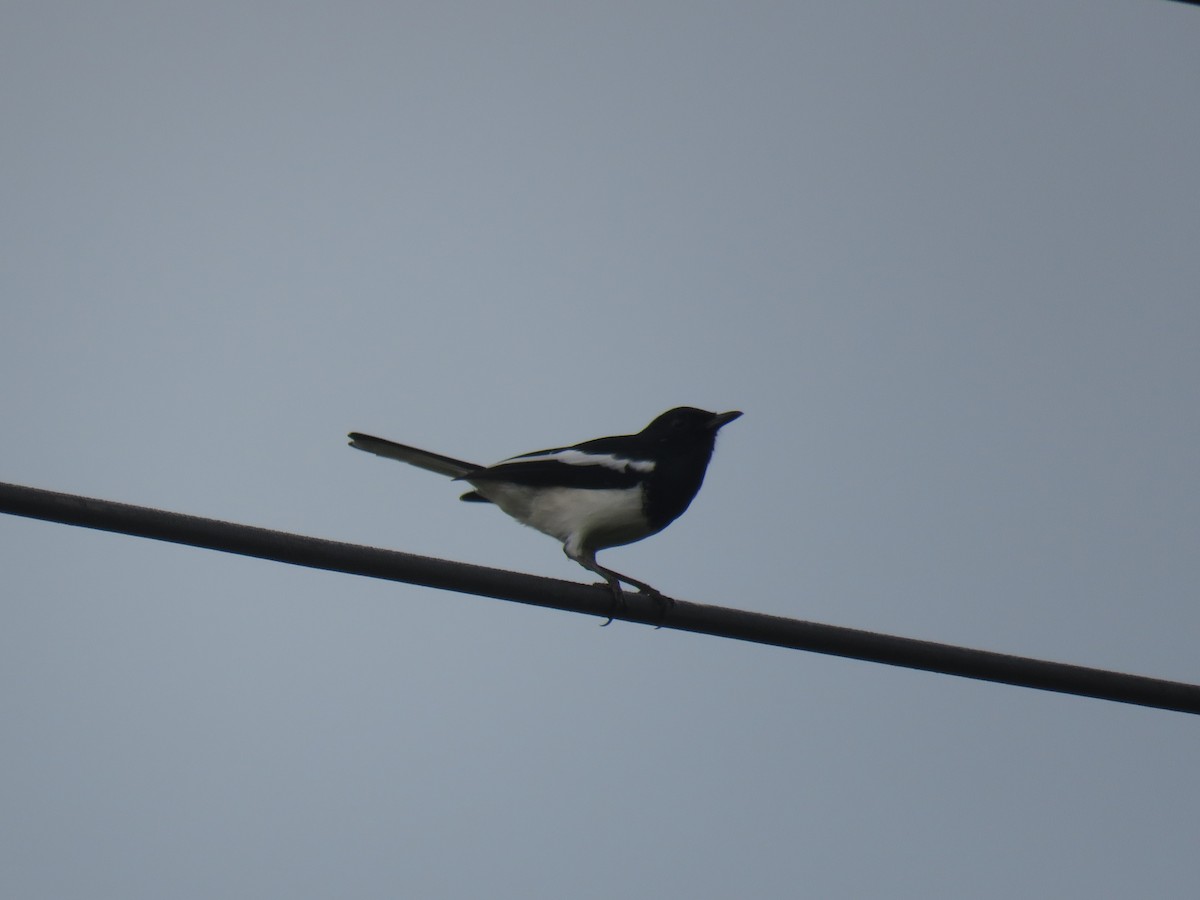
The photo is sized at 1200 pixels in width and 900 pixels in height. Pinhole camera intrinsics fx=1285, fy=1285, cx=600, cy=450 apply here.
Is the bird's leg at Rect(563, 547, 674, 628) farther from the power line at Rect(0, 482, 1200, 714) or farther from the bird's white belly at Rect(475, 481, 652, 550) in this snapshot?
the power line at Rect(0, 482, 1200, 714)

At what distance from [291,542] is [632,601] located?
59.1 inches

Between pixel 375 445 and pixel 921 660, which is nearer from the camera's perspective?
pixel 921 660

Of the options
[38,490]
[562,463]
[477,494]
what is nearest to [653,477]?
[562,463]

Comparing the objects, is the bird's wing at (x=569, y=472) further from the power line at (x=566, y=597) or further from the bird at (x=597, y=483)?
the power line at (x=566, y=597)

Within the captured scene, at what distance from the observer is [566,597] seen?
3.43 m

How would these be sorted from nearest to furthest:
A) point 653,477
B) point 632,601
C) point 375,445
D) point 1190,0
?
1. point 1190,0
2. point 632,601
3. point 375,445
4. point 653,477

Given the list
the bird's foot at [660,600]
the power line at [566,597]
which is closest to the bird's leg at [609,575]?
the bird's foot at [660,600]

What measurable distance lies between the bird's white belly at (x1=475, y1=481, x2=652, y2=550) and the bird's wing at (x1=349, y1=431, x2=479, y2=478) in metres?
0.27

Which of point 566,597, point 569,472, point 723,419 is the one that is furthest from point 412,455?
point 566,597

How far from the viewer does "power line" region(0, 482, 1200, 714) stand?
2863 mm

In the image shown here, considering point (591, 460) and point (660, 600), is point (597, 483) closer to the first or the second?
point (591, 460)

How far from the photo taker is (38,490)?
9.27 ft

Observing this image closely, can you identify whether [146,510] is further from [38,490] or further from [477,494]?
[477,494]

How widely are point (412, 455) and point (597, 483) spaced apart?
0.85m
